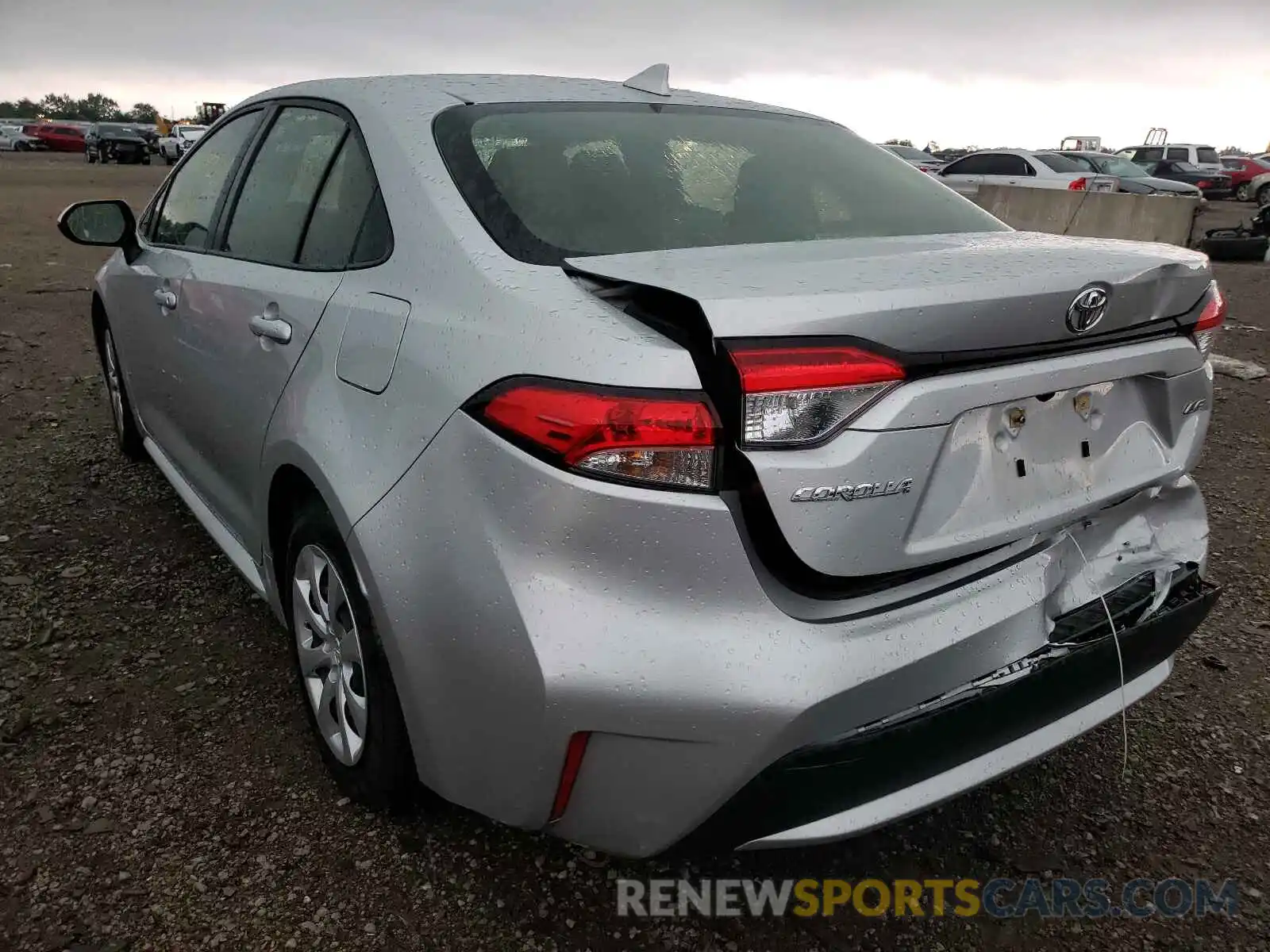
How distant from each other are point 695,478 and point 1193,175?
1082 inches

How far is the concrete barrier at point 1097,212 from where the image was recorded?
11016mm

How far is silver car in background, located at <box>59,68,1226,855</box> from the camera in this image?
1.40 metres

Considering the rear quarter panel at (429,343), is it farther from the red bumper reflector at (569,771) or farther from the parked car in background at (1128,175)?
the parked car in background at (1128,175)

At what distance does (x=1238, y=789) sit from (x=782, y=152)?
188 centimetres

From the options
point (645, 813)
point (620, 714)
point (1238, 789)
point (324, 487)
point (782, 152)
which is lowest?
point (1238, 789)

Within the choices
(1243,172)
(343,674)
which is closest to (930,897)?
(343,674)

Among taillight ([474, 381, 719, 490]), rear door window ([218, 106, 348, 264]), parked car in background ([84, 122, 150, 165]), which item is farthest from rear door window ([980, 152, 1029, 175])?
parked car in background ([84, 122, 150, 165])

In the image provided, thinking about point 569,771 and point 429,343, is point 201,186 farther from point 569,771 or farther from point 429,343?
point 569,771

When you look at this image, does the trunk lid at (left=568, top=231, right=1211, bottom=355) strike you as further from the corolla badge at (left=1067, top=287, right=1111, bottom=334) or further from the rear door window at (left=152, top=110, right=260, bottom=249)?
the rear door window at (left=152, top=110, right=260, bottom=249)

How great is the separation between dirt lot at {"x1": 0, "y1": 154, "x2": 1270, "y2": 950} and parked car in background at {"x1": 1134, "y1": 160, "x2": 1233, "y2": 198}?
24.5m

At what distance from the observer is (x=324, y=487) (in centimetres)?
186

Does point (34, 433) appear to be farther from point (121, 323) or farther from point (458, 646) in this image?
point (458, 646)

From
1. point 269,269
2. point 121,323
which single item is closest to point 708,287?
point 269,269

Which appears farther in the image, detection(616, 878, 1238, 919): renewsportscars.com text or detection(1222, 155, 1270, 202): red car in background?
detection(1222, 155, 1270, 202): red car in background
